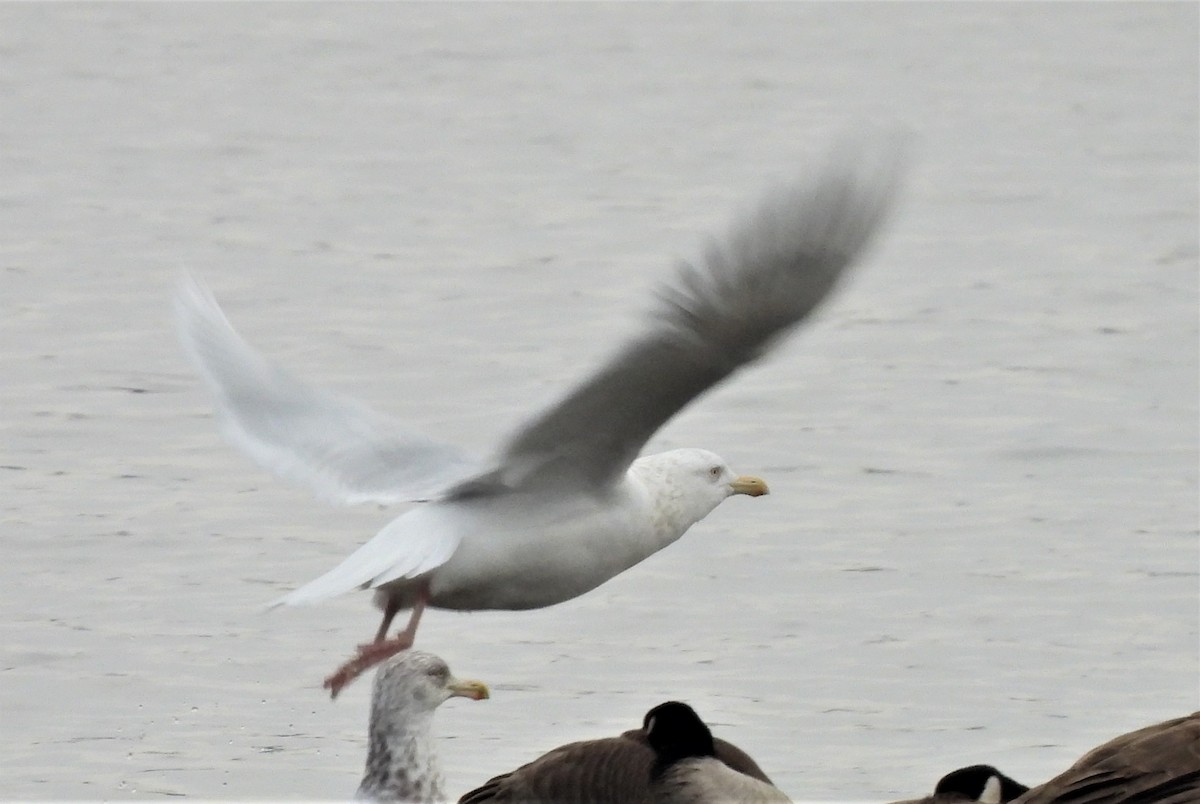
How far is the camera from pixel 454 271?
17062mm

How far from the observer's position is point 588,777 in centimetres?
679

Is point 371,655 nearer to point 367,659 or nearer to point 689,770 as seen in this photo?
point 367,659

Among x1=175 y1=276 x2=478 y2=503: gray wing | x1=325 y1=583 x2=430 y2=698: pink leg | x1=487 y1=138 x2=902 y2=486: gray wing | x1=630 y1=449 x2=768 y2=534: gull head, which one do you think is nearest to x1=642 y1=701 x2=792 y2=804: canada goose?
x1=487 y1=138 x2=902 y2=486: gray wing

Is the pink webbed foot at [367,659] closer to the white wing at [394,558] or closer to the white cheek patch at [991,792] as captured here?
the white wing at [394,558]

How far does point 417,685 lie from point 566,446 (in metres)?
0.83

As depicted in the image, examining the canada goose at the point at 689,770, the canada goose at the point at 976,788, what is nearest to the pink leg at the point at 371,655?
the canada goose at the point at 689,770

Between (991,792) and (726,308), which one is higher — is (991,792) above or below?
below

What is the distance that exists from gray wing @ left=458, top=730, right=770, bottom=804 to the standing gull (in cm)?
73

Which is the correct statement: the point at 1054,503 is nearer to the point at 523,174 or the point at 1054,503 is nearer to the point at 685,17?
the point at 523,174

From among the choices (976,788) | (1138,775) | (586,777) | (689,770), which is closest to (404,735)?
(586,777)

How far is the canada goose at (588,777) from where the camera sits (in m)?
6.75

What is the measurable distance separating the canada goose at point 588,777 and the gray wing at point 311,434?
1146 mm

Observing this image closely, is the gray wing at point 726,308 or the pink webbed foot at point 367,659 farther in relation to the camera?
the pink webbed foot at point 367,659

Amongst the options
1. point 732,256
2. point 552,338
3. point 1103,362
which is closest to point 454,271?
point 552,338
